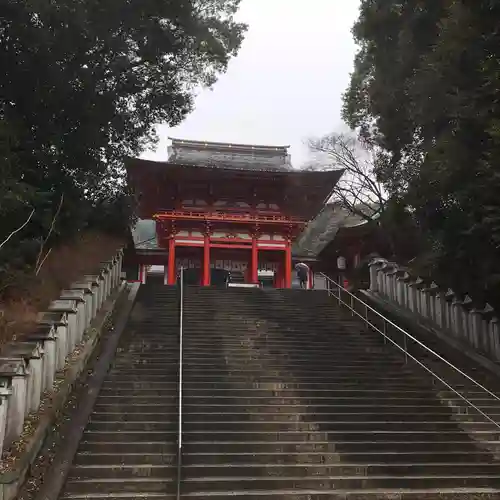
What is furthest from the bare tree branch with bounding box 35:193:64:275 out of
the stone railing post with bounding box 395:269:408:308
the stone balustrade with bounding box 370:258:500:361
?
the stone railing post with bounding box 395:269:408:308

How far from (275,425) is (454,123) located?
5.50m

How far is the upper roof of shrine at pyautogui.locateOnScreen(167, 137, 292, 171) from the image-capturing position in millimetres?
21344

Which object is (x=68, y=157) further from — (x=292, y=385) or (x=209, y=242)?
(x=209, y=242)

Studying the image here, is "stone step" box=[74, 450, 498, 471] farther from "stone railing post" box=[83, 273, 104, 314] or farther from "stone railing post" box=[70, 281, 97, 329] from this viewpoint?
"stone railing post" box=[83, 273, 104, 314]

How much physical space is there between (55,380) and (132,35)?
8.57 metres

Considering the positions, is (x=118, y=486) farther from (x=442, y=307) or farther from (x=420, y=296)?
(x=420, y=296)

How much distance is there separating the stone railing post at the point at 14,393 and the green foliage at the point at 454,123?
236 inches

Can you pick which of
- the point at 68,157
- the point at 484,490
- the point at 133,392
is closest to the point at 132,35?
the point at 68,157

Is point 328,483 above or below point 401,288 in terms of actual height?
below

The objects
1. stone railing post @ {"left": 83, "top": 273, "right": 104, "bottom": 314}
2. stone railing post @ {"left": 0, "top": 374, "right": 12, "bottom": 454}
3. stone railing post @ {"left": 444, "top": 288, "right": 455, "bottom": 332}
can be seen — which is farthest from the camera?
stone railing post @ {"left": 444, "top": 288, "right": 455, "bottom": 332}

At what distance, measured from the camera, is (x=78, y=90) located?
11062 mm

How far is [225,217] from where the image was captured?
18.6 metres

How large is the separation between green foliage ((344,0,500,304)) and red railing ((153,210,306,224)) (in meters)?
7.19

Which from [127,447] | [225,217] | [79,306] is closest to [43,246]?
[79,306]
